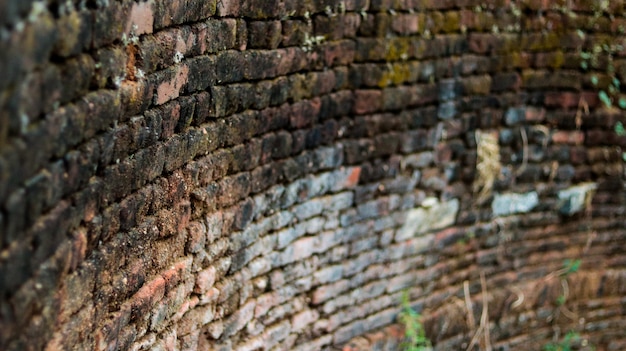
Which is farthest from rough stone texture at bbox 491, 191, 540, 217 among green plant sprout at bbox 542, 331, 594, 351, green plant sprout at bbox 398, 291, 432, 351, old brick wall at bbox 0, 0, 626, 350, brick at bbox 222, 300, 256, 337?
brick at bbox 222, 300, 256, 337

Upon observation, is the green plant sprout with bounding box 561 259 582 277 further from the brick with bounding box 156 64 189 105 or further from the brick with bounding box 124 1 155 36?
the brick with bounding box 124 1 155 36

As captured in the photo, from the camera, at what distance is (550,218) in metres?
5.60

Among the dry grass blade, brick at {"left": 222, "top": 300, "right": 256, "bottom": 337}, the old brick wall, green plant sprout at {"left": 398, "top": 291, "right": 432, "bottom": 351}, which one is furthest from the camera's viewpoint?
the dry grass blade

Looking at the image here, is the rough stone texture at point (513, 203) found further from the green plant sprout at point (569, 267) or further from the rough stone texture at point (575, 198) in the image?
the green plant sprout at point (569, 267)

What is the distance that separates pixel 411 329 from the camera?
194 inches

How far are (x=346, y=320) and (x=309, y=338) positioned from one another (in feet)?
1.07

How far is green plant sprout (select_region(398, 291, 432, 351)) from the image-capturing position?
16.1ft

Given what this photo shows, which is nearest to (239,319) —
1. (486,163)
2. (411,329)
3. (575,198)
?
(411,329)

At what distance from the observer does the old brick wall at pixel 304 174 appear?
2057mm

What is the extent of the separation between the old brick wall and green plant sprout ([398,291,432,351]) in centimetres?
7

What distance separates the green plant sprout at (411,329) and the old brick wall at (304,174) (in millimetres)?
69

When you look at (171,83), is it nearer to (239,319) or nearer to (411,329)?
(239,319)

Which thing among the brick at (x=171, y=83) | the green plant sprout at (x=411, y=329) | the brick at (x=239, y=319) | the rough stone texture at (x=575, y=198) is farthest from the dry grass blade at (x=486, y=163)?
the brick at (x=171, y=83)

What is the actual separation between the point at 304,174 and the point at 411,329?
1348mm
